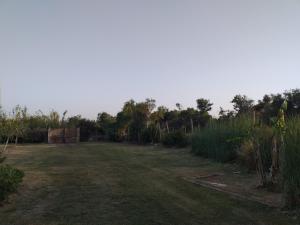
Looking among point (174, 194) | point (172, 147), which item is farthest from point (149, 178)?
point (172, 147)

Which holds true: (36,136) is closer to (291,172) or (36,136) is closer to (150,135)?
(150,135)

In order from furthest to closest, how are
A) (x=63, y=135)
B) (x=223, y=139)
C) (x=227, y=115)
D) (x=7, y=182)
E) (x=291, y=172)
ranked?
(x=63, y=135), (x=227, y=115), (x=223, y=139), (x=7, y=182), (x=291, y=172)

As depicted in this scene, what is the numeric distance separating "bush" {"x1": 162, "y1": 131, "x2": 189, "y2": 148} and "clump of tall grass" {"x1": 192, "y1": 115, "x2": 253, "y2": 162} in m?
4.81

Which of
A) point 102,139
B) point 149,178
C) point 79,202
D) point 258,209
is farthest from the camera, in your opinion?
point 102,139

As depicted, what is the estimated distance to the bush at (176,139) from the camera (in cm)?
2014

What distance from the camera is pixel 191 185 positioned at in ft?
24.5

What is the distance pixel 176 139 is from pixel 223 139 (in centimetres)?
812

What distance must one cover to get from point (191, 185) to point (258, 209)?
2.30 meters

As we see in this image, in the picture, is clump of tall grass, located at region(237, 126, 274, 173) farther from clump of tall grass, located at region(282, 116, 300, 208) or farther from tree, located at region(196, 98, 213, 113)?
tree, located at region(196, 98, 213, 113)

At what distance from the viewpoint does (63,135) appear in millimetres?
30859

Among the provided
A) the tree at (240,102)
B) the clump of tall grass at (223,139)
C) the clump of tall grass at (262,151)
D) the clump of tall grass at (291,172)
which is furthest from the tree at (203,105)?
the clump of tall grass at (291,172)

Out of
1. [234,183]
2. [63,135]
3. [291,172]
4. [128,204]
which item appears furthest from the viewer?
[63,135]

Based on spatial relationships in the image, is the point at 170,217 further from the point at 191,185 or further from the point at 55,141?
the point at 55,141

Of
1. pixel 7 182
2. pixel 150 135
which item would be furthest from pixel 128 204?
pixel 150 135
